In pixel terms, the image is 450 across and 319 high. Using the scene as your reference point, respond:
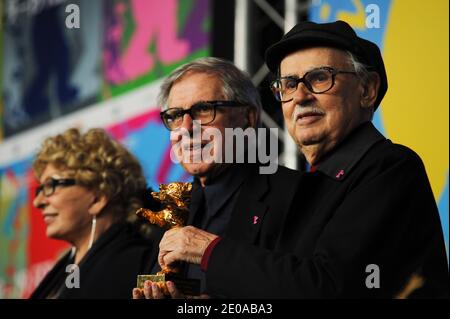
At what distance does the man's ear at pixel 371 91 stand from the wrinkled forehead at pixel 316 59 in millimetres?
99

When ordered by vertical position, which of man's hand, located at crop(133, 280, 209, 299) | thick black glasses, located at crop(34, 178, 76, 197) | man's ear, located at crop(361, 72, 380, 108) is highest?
man's ear, located at crop(361, 72, 380, 108)

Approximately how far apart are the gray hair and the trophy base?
79 cm

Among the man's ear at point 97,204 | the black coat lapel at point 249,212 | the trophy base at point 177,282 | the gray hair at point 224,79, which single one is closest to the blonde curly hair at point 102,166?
the man's ear at point 97,204

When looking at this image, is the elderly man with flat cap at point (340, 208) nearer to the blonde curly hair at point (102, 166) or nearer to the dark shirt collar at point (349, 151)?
the dark shirt collar at point (349, 151)

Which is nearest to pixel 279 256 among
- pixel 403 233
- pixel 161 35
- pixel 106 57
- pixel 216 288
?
pixel 216 288

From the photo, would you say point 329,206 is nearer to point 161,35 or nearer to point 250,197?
point 250,197

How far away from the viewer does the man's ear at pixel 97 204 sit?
397cm

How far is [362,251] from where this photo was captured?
6.94 ft

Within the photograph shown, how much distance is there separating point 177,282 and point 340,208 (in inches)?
22.1

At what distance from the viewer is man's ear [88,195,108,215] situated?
13.0 feet

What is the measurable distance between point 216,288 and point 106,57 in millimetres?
3979

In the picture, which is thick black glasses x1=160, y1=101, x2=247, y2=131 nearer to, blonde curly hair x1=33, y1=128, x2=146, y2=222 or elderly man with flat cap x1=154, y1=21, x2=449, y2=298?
elderly man with flat cap x1=154, y1=21, x2=449, y2=298

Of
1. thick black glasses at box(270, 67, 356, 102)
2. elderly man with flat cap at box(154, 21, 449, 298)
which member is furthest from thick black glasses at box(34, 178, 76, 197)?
thick black glasses at box(270, 67, 356, 102)
